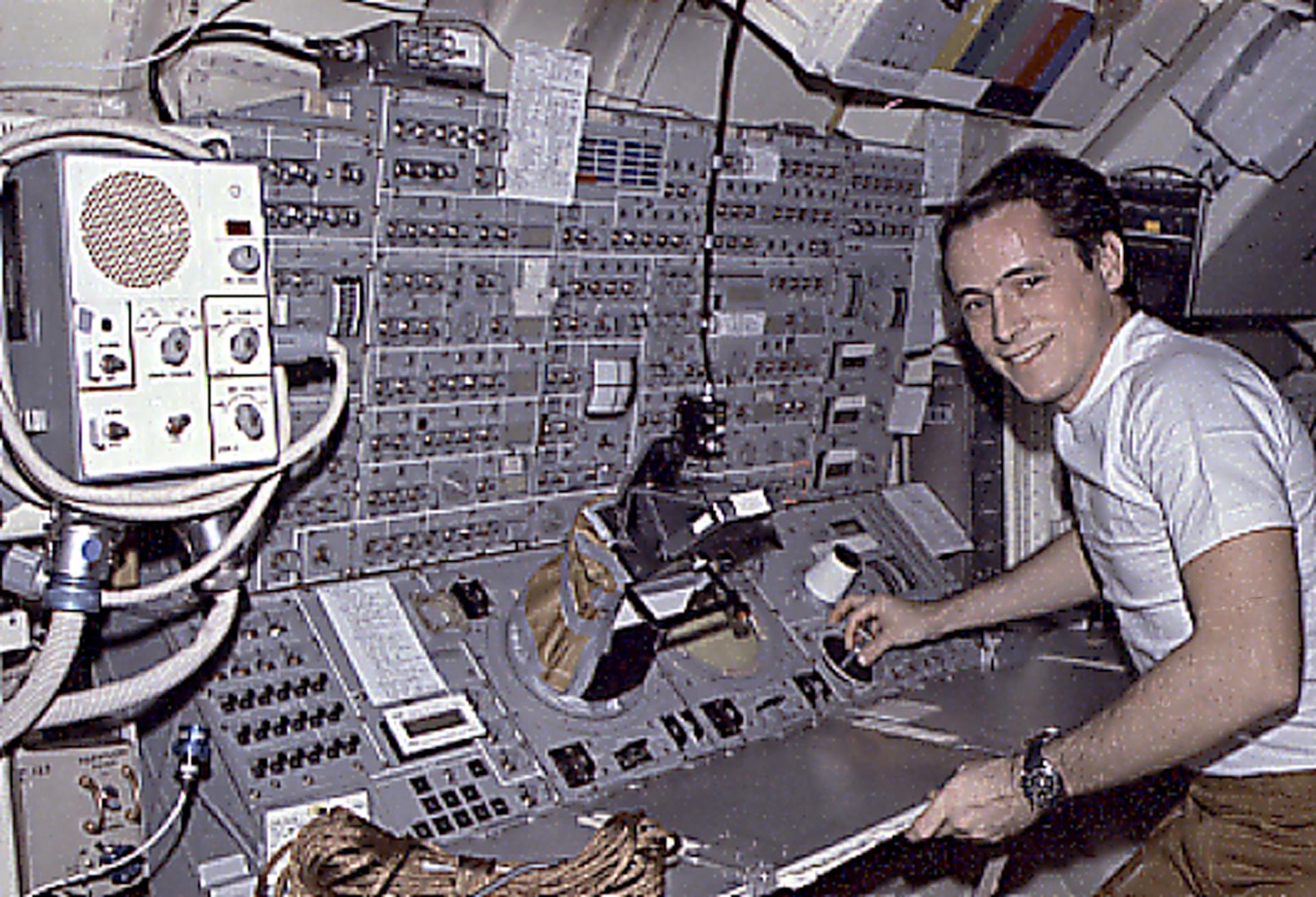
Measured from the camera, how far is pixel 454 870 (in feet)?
6.51

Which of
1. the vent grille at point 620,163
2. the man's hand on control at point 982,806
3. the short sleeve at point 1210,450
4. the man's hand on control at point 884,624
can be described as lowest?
the man's hand on control at point 884,624

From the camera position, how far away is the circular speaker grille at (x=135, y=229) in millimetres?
1820

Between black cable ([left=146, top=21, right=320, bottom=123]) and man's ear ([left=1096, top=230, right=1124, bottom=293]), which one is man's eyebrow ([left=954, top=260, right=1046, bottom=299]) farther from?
black cable ([left=146, top=21, right=320, bottom=123])

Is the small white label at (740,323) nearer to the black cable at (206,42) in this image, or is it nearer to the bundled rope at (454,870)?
the black cable at (206,42)

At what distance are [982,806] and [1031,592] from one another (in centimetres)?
83

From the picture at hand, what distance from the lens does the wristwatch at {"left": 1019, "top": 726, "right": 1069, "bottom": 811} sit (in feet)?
7.50

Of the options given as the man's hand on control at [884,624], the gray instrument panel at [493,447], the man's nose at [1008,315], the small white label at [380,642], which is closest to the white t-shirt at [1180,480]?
the man's nose at [1008,315]

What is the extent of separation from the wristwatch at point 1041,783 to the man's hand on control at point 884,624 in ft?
3.05

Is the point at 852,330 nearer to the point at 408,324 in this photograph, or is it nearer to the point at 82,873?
the point at 408,324

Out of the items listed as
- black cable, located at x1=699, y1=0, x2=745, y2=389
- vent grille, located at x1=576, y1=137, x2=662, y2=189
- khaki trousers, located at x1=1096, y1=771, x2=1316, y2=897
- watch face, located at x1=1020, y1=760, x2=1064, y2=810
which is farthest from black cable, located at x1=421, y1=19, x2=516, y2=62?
khaki trousers, located at x1=1096, y1=771, x2=1316, y2=897

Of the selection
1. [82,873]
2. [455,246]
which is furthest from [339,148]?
[82,873]

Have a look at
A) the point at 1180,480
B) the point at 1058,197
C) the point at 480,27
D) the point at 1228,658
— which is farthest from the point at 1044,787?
the point at 480,27

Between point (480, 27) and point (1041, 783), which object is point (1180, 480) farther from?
point (480, 27)

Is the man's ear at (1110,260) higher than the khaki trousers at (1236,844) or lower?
higher
